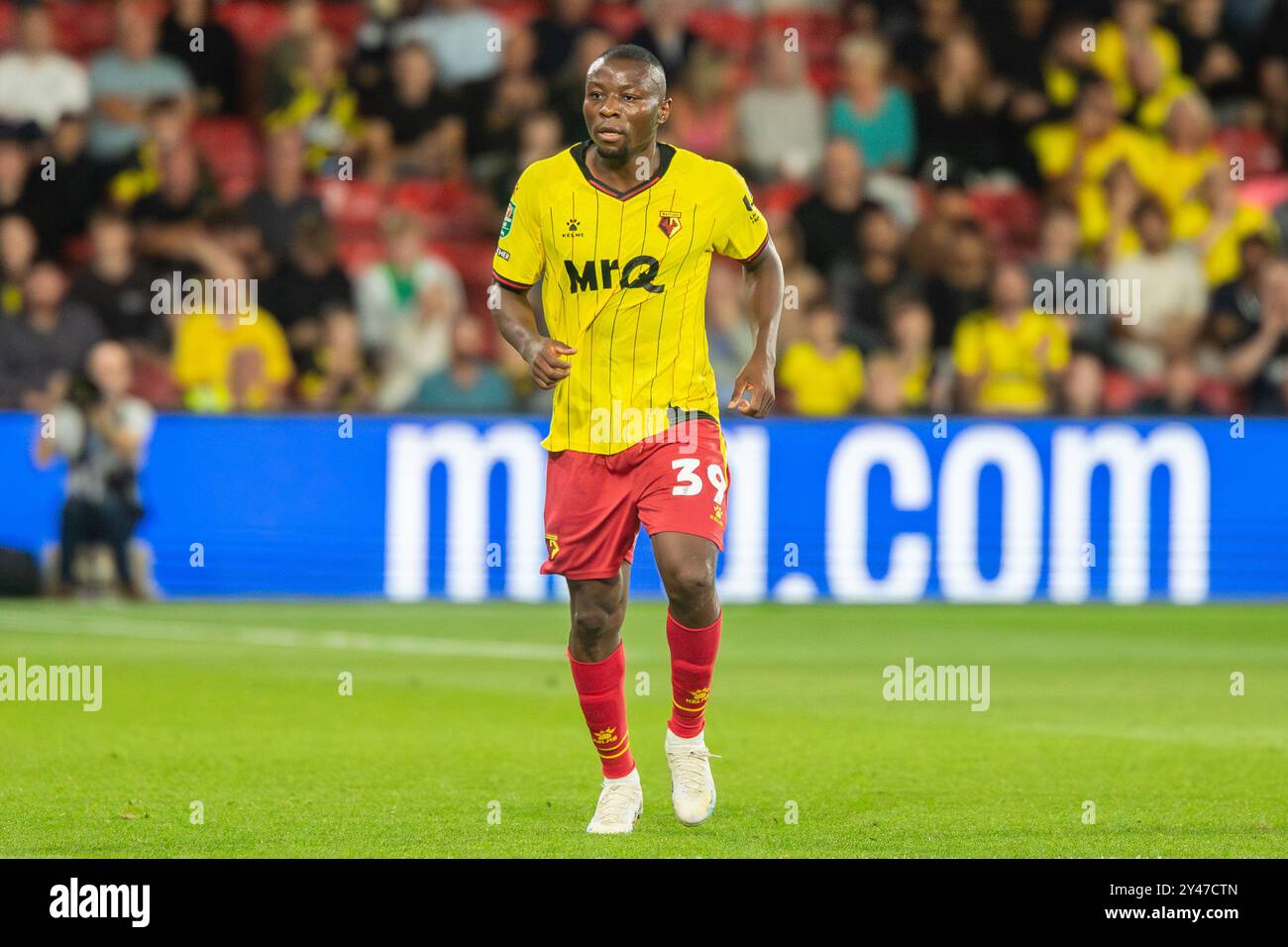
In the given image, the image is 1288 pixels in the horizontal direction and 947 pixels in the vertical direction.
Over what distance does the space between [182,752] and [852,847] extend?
3155 millimetres

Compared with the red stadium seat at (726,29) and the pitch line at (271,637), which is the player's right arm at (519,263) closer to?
the pitch line at (271,637)

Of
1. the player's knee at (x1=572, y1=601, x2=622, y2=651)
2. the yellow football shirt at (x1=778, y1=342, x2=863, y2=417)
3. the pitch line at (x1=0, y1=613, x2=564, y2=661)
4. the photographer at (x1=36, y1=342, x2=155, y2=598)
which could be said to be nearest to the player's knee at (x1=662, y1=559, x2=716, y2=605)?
the player's knee at (x1=572, y1=601, x2=622, y2=651)

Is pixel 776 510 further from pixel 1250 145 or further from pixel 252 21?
pixel 252 21

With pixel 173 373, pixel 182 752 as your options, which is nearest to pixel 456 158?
pixel 173 373

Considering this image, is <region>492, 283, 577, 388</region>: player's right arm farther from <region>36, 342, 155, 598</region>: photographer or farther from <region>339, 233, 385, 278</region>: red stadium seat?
<region>339, 233, 385, 278</region>: red stadium seat

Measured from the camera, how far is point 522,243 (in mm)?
7035

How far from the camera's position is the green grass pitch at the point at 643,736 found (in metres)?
6.71

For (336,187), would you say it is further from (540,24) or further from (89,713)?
(89,713)

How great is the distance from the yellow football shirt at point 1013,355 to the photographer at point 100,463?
5476 mm

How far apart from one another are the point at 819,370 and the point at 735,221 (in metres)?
8.29

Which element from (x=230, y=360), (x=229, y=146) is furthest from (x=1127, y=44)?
(x=230, y=360)

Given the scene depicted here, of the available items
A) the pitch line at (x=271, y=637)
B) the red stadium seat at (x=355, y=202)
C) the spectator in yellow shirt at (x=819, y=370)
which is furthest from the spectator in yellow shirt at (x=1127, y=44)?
the pitch line at (x=271, y=637)

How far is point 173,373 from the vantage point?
600 inches

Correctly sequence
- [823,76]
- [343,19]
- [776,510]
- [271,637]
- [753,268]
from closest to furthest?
1. [753,268]
2. [271,637]
3. [776,510]
4. [343,19]
5. [823,76]
